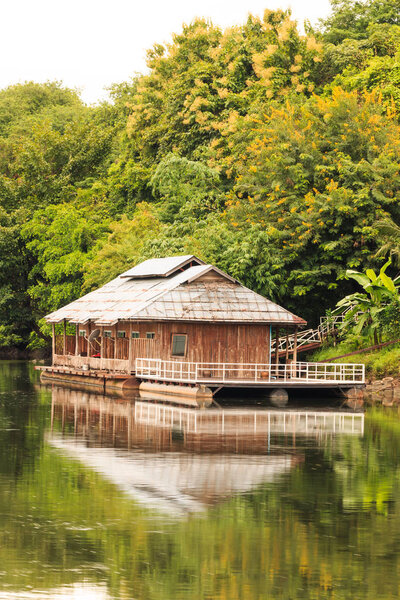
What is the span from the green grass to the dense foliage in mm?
3714

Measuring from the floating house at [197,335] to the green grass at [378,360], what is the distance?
1.22 m

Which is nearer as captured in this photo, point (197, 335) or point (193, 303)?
point (193, 303)

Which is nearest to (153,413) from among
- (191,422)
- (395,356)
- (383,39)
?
(191,422)

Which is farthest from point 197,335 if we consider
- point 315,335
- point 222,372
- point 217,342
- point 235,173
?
point 235,173

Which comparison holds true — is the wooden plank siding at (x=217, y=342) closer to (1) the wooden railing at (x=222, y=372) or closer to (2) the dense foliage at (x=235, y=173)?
(1) the wooden railing at (x=222, y=372)

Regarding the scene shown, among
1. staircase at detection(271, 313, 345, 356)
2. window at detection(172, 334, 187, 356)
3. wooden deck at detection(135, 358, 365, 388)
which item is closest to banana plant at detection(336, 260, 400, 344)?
wooden deck at detection(135, 358, 365, 388)

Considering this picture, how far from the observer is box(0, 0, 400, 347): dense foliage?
151ft

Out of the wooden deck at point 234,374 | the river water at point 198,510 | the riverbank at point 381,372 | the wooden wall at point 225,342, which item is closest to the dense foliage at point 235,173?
the riverbank at point 381,372

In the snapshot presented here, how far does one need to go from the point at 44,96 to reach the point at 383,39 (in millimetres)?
49525

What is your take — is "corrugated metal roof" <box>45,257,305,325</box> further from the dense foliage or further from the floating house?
the dense foliage

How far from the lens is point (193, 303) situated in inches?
1515

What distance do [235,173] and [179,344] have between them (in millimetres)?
17609

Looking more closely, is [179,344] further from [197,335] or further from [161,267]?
[161,267]

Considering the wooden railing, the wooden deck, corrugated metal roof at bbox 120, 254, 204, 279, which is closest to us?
the wooden deck
